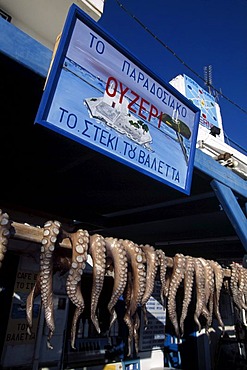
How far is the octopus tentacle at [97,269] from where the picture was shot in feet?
5.85

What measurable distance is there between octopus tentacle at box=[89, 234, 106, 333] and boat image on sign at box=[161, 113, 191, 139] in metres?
1.72

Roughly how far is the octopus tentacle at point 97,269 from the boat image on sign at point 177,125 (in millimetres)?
1721

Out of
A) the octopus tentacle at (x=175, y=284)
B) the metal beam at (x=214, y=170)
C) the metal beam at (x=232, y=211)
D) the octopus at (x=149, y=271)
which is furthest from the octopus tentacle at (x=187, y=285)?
the metal beam at (x=214, y=170)

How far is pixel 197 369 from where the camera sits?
29.9 feet

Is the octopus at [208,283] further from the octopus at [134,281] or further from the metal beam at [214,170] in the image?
the metal beam at [214,170]

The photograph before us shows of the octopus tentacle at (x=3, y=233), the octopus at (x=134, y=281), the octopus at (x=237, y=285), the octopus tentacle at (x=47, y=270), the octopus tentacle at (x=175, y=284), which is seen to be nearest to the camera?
the octopus tentacle at (x=3, y=233)

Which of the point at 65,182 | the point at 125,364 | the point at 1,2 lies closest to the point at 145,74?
the point at 65,182

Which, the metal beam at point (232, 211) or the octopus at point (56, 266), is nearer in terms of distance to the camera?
the octopus at point (56, 266)

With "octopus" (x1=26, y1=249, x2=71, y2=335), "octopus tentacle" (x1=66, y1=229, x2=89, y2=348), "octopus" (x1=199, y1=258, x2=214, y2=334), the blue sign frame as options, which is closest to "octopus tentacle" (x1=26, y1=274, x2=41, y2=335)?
"octopus" (x1=26, y1=249, x2=71, y2=335)

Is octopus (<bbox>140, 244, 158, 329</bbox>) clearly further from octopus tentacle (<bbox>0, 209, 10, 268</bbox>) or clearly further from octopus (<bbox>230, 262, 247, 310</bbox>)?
octopus (<bbox>230, 262, 247, 310</bbox>)

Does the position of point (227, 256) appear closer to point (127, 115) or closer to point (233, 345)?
point (233, 345)

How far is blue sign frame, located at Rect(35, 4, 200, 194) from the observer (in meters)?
2.09

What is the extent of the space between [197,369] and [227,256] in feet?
13.1

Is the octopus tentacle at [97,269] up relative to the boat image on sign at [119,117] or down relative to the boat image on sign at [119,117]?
down
